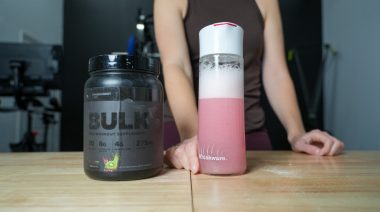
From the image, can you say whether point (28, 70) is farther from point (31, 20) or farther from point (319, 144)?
point (319, 144)

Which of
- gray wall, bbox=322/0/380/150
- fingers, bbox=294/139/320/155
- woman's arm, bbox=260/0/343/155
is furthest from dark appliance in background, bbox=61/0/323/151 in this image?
fingers, bbox=294/139/320/155

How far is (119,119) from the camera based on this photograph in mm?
333

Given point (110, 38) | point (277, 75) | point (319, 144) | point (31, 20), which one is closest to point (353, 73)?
point (277, 75)

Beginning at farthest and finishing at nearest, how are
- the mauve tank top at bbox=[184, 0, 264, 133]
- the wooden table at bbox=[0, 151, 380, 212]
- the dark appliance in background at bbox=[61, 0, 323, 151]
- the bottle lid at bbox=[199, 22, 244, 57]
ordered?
1. the dark appliance in background at bbox=[61, 0, 323, 151]
2. the mauve tank top at bbox=[184, 0, 264, 133]
3. the bottle lid at bbox=[199, 22, 244, 57]
4. the wooden table at bbox=[0, 151, 380, 212]

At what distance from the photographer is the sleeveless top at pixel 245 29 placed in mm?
744

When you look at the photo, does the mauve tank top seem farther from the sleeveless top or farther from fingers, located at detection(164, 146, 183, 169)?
fingers, located at detection(164, 146, 183, 169)

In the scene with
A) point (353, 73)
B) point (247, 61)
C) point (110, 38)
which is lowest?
point (247, 61)

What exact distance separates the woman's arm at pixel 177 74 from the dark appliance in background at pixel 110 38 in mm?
1779

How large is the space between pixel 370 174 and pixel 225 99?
22 cm

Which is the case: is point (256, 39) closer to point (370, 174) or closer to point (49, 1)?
point (370, 174)

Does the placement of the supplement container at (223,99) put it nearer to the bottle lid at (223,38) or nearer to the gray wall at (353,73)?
the bottle lid at (223,38)

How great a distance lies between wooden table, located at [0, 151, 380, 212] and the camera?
0.26 meters

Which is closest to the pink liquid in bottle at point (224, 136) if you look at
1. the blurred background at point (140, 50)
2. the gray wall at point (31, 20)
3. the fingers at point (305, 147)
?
the fingers at point (305, 147)

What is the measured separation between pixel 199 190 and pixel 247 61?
1.82ft
